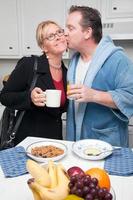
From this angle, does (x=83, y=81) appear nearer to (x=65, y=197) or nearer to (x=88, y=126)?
(x=88, y=126)

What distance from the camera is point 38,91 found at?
54.0 inches

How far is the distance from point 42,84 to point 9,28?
1399 mm

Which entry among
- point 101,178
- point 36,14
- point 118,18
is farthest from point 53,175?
point 36,14

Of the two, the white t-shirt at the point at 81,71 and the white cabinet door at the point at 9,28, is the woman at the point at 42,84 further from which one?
the white cabinet door at the point at 9,28

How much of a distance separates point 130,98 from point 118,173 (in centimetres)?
50

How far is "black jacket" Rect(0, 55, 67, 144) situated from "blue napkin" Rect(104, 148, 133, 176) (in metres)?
0.53

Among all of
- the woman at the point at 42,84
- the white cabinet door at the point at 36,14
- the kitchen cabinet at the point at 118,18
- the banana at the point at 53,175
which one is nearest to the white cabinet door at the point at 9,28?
the white cabinet door at the point at 36,14

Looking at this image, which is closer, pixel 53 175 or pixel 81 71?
pixel 53 175

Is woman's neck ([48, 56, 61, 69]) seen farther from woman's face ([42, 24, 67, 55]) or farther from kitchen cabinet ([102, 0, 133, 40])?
kitchen cabinet ([102, 0, 133, 40])

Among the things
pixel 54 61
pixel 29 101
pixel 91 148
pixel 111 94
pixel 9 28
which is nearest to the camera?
pixel 91 148

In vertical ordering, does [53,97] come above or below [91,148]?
above

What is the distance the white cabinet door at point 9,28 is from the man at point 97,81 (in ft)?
4.23

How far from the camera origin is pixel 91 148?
48.6 inches

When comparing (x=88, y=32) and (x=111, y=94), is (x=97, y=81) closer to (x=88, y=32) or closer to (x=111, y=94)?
(x=111, y=94)
